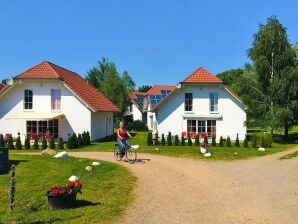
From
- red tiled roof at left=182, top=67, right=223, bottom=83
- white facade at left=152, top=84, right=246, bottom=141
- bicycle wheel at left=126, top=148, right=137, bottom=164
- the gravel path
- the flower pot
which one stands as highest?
red tiled roof at left=182, top=67, right=223, bottom=83

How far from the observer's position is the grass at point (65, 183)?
840 cm

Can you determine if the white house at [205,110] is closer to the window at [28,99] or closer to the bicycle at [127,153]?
the window at [28,99]

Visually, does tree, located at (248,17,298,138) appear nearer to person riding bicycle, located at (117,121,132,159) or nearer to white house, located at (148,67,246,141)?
white house, located at (148,67,246,141)

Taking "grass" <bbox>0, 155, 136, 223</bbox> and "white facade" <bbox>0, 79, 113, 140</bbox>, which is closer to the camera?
"grass" <bbox>0, 155, 136, 223</bbox>

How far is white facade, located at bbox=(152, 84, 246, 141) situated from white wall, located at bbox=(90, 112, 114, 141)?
596 centimetres

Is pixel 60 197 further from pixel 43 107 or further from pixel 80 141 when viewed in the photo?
pixel 43 107

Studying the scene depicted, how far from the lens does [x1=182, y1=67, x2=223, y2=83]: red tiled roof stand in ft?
107

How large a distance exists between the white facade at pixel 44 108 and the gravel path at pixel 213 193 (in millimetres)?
14597

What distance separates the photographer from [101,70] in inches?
2963

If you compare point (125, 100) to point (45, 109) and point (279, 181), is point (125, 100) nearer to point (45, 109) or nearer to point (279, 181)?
point (45, 109)

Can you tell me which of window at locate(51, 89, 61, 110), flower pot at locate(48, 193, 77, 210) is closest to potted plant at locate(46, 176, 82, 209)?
flower pot at locate(48, 193, 77, 210)

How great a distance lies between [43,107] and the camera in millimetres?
31250

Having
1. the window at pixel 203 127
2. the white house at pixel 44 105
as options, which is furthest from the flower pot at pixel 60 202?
the window at pixel 203 127

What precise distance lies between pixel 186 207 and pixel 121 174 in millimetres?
5234
